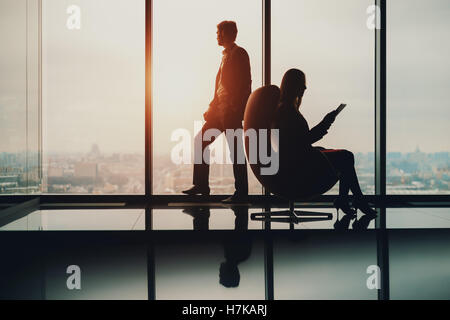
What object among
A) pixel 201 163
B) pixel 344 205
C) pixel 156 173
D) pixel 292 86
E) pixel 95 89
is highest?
pixel 95 89

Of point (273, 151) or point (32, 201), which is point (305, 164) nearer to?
point (273, 151)

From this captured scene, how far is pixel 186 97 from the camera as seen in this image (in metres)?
4.83

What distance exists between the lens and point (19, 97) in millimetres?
4117

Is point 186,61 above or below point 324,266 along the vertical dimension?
above

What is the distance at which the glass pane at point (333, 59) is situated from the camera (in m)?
4.85

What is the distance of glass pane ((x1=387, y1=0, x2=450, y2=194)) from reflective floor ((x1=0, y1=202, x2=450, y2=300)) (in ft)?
4.10

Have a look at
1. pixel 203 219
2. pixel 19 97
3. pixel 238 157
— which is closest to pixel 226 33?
pixel 238 157

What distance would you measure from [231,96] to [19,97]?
6.51 feet

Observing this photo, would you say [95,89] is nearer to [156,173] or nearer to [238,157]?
[156,173]

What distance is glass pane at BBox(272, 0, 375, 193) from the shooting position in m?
4.85

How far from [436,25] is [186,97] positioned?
2.87m

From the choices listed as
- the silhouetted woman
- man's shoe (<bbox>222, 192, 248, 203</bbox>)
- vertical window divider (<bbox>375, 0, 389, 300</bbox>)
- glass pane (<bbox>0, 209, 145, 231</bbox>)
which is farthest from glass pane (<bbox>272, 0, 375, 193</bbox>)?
glass pane (<bbox>0, 209, 145, 231</bbox>)

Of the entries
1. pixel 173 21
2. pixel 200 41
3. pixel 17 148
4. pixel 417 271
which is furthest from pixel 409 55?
pixel 17 148

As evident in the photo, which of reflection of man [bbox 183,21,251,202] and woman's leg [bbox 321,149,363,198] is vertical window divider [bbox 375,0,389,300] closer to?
woman's leg [bbox 321,149,363,198]
